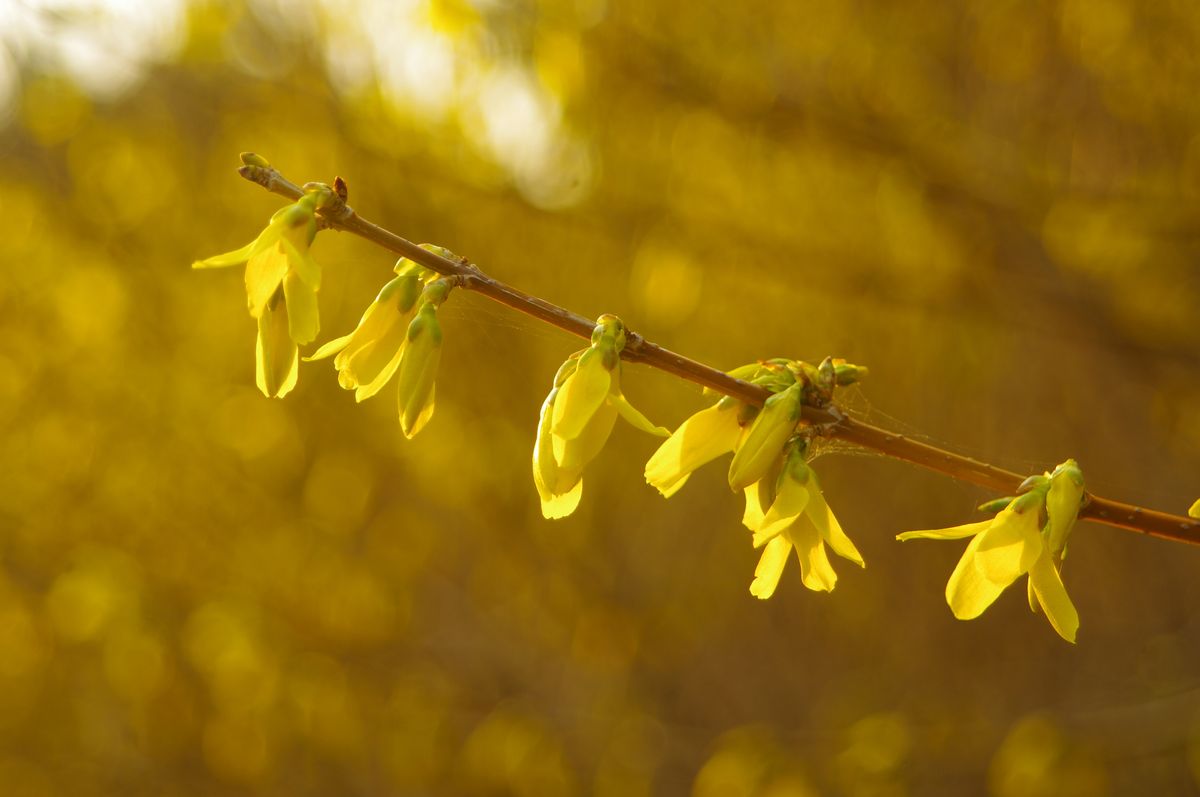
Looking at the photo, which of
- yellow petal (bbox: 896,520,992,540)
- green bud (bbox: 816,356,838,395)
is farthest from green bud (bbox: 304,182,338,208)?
yellow petal (bbox: 896,520,992,540)

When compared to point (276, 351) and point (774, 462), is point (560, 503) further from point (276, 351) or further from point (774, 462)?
point (276, 351)

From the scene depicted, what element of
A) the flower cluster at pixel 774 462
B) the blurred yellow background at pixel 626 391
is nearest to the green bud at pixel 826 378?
the flower cluster at pixel 774 462

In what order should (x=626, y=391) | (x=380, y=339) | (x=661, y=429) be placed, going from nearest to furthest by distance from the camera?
(x=661, y=429) < (x=380, y=339) < (x=626, y=391)

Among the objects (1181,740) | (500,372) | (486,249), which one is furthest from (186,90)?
(1181,740)

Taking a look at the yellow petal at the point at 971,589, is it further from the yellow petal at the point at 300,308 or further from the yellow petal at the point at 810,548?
the yellow petal at the point at 300,308

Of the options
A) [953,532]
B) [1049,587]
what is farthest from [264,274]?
[1049,587]

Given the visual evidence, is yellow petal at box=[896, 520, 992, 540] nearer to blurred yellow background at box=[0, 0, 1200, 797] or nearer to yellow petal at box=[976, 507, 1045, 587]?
yellow petal at box=[976, 507, 1045, 587]
